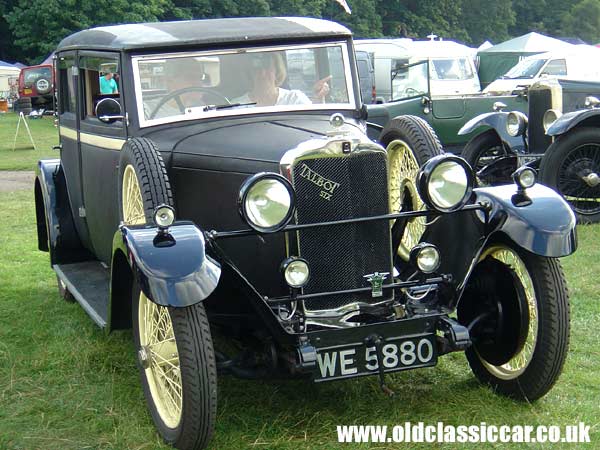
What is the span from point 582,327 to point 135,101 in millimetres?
2829

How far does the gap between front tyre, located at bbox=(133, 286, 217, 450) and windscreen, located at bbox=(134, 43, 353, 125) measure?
44.8 inches

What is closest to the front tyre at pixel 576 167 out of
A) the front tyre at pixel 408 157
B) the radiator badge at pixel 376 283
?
the front tyre at pixel 408 157

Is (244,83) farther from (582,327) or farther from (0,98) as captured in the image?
(0,98)

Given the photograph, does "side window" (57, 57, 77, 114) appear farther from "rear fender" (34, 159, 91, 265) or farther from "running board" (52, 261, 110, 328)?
"running board" (52, 261, 110, 328)

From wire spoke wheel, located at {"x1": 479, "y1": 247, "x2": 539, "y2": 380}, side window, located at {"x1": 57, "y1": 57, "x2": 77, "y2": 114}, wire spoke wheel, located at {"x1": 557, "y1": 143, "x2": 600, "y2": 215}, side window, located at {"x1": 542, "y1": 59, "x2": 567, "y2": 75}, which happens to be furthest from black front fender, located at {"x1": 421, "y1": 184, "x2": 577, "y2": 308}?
side window, located at {"x1": 542, "y1": 59, "x2": 567, "y2": 75}

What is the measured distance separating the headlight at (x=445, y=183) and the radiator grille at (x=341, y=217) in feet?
0.62

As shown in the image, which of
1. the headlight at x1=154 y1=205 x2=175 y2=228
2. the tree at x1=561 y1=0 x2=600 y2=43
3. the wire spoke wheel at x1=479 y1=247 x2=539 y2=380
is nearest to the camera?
the headlight at x1=154 y1=205 x2=175 y2=228

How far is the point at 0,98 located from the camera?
32.0 m

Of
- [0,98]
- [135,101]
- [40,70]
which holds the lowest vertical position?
[0,98]

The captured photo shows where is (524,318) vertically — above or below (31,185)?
above

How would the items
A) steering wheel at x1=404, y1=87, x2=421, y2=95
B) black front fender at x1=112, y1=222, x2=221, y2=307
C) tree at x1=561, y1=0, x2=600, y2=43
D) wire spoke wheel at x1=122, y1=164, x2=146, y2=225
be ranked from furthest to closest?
tree at x1=561, y1=0, x2=600, y2=43, steering wheel at x1=404, y1=87, x2=421, y2=95, wire spoke wheel at x1=122, y1=164, x2=146, y2=225, black front fender at x1=112, y1=222, x2=221, y2=307

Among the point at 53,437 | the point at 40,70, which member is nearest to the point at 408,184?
the point at 53,437

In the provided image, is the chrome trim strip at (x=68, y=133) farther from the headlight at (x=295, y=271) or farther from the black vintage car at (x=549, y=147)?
the black vintage car at (x=549, y=147)

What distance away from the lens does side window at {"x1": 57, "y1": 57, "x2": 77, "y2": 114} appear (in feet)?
17.7
